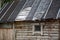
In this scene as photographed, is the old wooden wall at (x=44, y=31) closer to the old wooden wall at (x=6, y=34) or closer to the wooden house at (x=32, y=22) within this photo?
the wooden house at (x=32, y=22)

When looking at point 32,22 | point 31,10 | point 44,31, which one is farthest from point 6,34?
point 44,31

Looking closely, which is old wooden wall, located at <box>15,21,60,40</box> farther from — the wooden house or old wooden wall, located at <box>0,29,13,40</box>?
old wooden wall, located at <box>0,29,13,40</box>

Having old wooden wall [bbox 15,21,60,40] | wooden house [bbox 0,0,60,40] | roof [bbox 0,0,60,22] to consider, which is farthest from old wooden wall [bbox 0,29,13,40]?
roof [bbox 0,0,60,22]

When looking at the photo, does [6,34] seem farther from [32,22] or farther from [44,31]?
[44,31]

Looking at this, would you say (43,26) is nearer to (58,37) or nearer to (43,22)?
(43,22)

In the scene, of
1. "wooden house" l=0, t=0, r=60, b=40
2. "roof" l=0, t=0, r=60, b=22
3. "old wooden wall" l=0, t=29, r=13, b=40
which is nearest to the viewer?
"wooden house" l=0, t=0, r=60, b=40

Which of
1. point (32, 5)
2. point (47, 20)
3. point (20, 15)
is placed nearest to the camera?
point (47, 20)

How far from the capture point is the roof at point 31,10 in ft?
56.0

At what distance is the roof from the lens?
1707 centimetres

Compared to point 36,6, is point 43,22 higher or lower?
lower

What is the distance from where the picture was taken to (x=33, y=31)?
17266 millimetres

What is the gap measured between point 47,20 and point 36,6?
2319 mm

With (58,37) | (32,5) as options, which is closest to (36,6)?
(32,5)

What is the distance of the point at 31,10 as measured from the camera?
1820 centimetres
